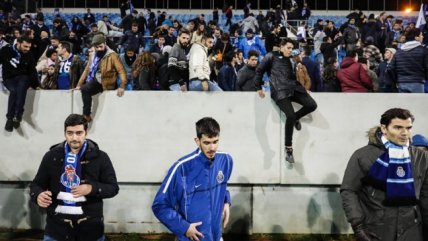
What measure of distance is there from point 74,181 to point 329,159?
436 cm

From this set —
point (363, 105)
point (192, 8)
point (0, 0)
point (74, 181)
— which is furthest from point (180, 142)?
point (192, 8)

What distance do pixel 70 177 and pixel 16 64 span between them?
3.99m

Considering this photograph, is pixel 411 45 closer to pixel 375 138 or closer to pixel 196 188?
pixel 375 138

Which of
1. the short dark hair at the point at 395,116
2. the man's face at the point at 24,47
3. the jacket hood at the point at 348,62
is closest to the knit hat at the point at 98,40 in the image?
the man's face at the point at 24,47

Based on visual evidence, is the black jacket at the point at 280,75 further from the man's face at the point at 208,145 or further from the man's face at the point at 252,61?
the man's face at the point at 208,145

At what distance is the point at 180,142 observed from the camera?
865 centimetres

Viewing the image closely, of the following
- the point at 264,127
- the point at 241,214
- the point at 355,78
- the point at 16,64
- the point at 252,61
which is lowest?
the point at 241,214

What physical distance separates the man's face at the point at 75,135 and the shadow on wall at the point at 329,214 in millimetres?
4310

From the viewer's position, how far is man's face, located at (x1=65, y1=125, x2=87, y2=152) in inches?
208

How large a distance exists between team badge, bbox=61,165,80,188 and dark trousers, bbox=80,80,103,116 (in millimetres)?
3225

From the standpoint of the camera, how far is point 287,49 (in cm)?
836

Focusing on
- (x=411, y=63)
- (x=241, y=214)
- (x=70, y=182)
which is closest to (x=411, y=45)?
(x=411, y=63)

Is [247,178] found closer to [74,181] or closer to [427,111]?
[427,111]

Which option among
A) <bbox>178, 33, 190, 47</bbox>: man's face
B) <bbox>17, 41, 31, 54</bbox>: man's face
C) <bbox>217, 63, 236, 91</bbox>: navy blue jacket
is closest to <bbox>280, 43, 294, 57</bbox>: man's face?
<bbox>178, 33, 190, 47</bbox>: man's face
